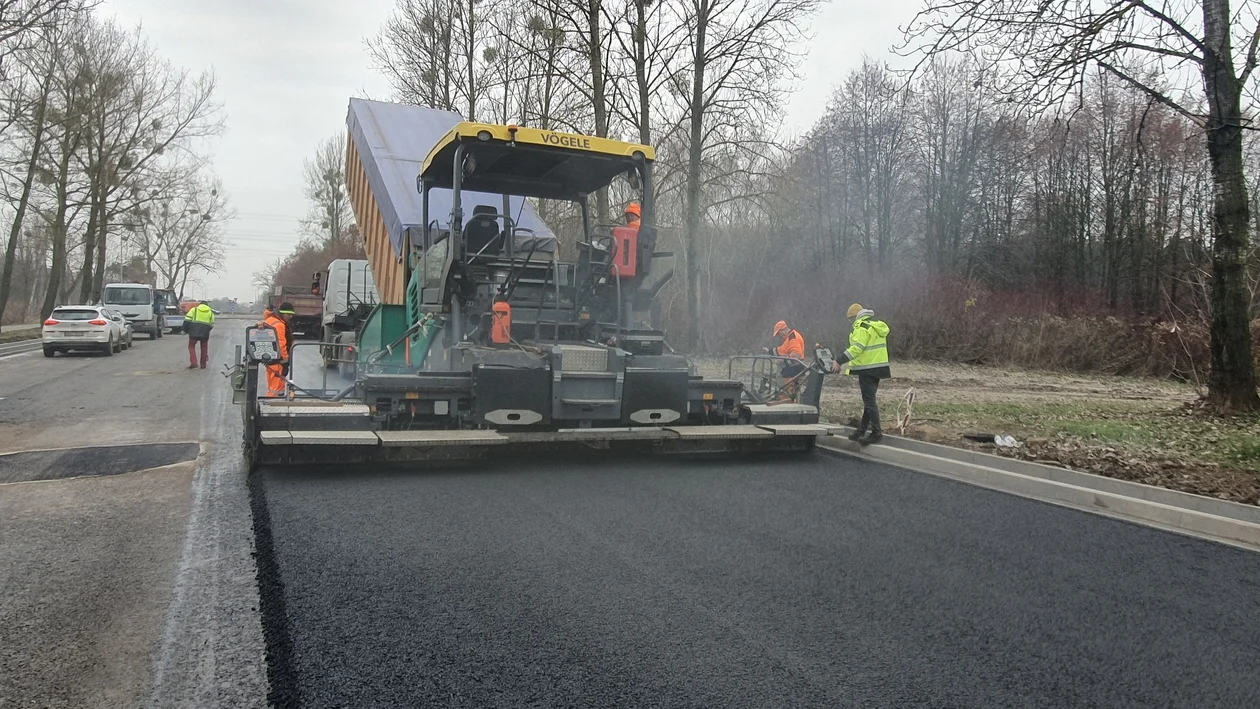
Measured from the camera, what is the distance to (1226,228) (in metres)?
9.48

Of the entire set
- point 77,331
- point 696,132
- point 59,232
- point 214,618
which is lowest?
point 214,618

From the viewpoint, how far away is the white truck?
13.3m

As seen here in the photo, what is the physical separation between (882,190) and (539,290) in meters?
35.1

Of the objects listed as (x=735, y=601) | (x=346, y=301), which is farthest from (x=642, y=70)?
(x=735, y=601)

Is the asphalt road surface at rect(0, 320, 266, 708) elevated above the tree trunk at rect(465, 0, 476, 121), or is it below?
below

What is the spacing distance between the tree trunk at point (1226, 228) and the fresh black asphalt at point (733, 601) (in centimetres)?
518

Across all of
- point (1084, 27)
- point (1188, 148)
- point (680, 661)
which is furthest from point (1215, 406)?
point (1188, 148)

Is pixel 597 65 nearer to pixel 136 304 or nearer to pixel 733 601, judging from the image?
pixel 733 601

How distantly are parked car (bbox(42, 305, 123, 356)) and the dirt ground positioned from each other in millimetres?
15108

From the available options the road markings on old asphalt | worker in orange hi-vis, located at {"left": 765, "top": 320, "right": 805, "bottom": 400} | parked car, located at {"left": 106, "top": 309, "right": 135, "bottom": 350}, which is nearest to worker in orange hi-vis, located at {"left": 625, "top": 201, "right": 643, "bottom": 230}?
the road markings on old asphalt

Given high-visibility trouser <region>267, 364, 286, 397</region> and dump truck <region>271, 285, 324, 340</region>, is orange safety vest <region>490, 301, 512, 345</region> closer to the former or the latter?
high-visibility trouser <region>267, 364, 286, 397</region>

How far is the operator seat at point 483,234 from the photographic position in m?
7.41

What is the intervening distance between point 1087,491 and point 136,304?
3156 centimetres

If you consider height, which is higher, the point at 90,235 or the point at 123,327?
the point at 90,235
